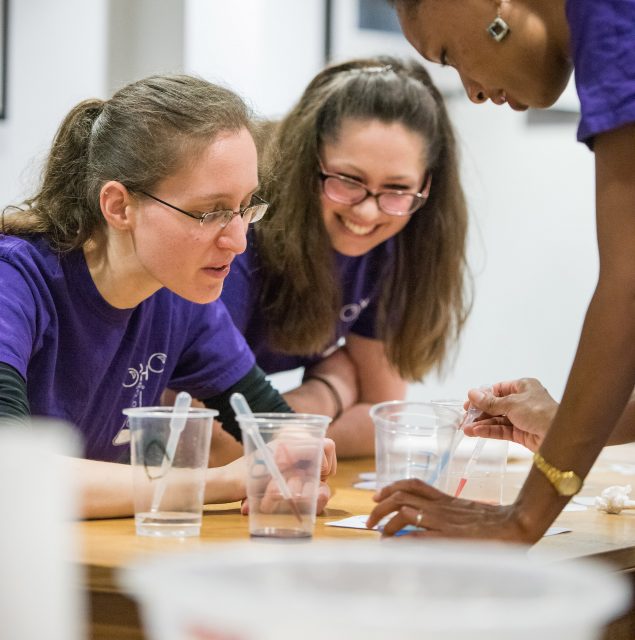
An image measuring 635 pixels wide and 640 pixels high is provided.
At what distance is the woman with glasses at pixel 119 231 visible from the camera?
4.99ft

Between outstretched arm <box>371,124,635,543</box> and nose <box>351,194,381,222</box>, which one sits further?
nose <box>351,194,381,222</box>

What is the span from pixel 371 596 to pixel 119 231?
1.11 meters

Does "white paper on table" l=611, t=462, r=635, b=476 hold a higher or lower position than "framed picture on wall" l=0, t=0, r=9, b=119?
lower

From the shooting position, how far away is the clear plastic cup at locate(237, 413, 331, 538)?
1.14 meters

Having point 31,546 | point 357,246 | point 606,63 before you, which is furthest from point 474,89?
point 31,546

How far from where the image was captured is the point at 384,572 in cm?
55

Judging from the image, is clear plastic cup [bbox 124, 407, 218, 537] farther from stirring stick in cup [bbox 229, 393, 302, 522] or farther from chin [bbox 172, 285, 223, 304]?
chin [bbox 172, 285, 223, 304]

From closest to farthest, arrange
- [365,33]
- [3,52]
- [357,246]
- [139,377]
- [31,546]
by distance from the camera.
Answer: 1. [31,546]
2. [139,377]
3. [357,246]
4. [3,52]
5. [365,33]

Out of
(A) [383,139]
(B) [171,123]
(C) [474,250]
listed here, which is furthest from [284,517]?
(C) [474,250]

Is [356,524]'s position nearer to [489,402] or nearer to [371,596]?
[489,402]

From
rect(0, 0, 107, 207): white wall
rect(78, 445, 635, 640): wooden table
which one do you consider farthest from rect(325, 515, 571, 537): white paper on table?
rect(0, 0, 107, 207): white wall

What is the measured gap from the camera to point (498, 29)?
1251mm

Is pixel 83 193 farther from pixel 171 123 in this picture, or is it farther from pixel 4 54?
pixel 4 54

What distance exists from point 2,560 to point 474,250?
359cm
